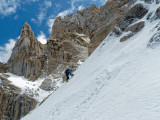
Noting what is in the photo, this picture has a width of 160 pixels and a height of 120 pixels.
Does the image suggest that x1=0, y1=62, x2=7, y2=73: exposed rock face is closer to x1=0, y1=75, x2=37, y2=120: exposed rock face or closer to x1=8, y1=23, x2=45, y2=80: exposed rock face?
x1=8, y1=23, x2=45, y2=80: exposed rock face

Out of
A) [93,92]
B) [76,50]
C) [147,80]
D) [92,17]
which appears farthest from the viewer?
[92,17]

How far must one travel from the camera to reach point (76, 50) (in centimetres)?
5728

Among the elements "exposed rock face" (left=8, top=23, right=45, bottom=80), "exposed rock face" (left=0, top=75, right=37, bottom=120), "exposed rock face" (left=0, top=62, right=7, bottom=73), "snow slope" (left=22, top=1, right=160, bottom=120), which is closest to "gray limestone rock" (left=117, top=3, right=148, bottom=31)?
"snow slope" (left=22, top=1, right=160, bottom=120)

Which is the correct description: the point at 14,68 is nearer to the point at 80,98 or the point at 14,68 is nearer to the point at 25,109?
the point at 25,109

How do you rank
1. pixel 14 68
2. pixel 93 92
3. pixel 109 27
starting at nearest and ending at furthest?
pixel 93 92, pixel 109 27, pixel 14 68

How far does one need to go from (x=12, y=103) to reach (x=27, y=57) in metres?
24.9

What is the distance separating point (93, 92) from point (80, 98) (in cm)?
76

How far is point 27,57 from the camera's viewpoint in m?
64.1

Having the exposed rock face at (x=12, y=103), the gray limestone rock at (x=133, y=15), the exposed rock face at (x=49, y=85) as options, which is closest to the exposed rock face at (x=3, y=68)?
the exposed rock face at (x=12, y=103)

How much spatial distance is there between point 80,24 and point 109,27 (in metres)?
51.6

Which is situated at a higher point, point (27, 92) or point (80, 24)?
point (80, 24)

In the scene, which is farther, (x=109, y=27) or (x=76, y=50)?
(x=76, y=50)

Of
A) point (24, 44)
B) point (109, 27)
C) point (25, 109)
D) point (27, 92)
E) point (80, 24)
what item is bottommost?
point (25, 109)

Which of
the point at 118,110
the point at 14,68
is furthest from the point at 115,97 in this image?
the point at 14,68
